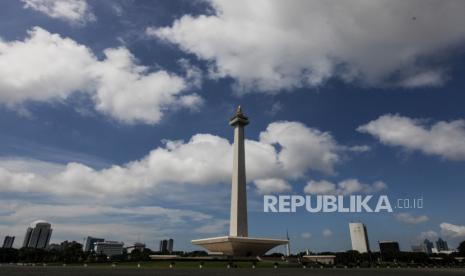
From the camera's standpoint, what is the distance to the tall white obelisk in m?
72.4

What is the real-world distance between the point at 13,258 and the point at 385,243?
14846 cm

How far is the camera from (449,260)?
100125mm

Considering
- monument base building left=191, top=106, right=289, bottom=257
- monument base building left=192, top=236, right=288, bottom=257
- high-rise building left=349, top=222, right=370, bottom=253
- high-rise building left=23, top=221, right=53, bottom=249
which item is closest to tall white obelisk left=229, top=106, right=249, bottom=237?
monument base building left=191, top=106, right=289, bottom=257

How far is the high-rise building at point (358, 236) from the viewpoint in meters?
154

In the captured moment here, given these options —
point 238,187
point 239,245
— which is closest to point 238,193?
point 238,187

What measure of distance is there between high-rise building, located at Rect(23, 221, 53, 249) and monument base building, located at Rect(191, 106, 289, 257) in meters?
143

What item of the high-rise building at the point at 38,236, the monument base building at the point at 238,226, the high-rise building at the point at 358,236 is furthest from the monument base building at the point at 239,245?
the high-rise building at the point at 38,236

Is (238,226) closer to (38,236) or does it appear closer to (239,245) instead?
(239,245)

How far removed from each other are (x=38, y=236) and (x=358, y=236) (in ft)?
511

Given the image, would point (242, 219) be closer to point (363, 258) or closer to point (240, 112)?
point (240, 112)

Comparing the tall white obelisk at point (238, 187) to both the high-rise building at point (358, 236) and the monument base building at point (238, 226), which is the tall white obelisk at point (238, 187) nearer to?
the monument base building at point (238, 226)

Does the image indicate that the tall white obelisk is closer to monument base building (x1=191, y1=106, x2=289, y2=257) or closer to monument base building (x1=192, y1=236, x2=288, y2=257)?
monument base building (x1=191, y1=106, x2=289, y2=257)

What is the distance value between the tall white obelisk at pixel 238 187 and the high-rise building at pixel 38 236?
490 feet

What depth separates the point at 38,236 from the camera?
187500mm
